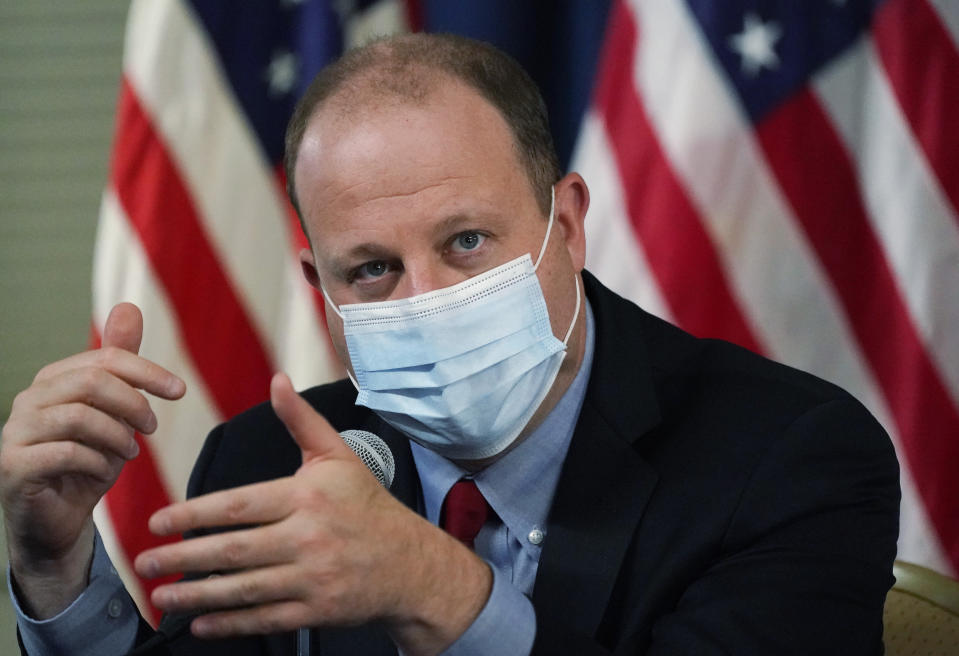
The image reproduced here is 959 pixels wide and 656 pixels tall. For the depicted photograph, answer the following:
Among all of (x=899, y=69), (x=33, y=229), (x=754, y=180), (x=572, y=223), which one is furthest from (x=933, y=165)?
(x=33, y=229)

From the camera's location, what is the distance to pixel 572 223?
1903mm

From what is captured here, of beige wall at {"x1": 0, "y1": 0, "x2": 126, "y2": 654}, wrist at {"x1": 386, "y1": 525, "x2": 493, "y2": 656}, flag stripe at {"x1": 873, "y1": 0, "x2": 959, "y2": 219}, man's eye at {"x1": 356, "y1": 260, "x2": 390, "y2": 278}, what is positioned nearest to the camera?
wrist at {"x1": 386, "y1": 525, "x2": 493, "y2": 656}

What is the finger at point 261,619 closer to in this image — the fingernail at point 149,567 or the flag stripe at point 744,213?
the fingernail at point 149,567

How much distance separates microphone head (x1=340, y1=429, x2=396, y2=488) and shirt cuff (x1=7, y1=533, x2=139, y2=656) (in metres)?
0.46

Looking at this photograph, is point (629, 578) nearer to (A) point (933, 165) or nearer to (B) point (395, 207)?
(B) point (395, 207)

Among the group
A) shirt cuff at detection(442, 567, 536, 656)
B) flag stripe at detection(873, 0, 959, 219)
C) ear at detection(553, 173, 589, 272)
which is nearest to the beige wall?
ear at detection(553, 173, 589, 272)

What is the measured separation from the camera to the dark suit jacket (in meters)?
1.49

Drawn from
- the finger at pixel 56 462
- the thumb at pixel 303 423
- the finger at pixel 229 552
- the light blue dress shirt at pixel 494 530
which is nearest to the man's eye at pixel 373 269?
the light blue dress shirt at pixel 494 530

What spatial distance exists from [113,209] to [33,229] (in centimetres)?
67

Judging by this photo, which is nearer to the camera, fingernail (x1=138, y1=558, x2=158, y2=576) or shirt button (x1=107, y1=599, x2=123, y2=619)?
fingernail (x1=138, y1=558, x2=158, y2=576)

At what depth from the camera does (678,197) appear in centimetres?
266

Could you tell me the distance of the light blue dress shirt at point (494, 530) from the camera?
160cm

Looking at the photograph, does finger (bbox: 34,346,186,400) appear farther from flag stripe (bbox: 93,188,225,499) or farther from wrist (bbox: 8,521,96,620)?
flag stripe (bbox: 93,188,225,499)

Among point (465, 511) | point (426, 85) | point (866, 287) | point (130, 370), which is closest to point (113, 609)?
point (130, 370)
